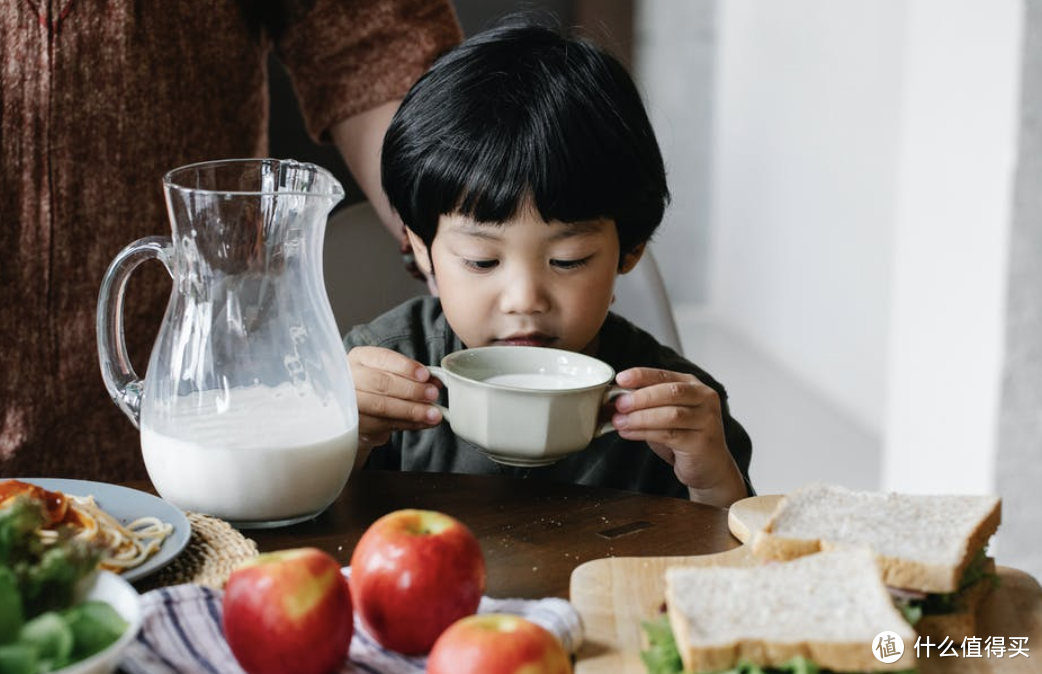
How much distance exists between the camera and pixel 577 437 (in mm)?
1103

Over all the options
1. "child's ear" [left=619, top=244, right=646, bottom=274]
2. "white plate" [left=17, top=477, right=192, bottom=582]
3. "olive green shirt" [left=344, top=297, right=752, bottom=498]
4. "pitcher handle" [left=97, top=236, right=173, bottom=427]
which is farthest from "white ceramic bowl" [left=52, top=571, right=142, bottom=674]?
"child's ear" [left=619, top=244, right=646, bottom=274]

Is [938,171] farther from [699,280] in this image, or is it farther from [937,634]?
[699,280]

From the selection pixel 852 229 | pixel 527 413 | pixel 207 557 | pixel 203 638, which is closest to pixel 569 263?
pixel 527 413

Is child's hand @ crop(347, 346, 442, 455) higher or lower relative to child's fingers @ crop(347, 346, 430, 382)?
lower

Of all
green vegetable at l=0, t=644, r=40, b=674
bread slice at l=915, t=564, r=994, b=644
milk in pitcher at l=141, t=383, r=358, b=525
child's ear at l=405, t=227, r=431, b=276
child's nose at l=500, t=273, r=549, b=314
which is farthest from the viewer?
child's ear at l=405, t=227, r=431, b=276

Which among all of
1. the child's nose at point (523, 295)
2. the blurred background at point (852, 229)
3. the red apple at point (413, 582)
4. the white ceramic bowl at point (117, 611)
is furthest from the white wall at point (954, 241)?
the white ceramic bowl at point (117, 611)

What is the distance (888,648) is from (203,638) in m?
0.45

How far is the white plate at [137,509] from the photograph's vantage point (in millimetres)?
881

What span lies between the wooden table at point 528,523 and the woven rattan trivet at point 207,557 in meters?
0.04

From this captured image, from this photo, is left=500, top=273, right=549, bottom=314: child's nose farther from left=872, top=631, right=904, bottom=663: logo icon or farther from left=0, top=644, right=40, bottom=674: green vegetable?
left=0, top=644, right=40, bottom=674: green vegetable

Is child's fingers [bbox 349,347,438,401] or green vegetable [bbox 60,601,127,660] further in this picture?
child's fingers [bbox 349,347,438,401]

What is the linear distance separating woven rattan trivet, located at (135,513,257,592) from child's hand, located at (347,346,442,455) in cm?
24

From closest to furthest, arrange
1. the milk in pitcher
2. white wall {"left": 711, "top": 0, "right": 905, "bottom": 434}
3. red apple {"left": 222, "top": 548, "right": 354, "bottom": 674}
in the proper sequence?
red apple {"left": 222, "top": 548, "right": 354, "bottom": 674} < the milk in pitcher < white wall {"left": 711, "top": 0, "right": 905, "bottom": 434}

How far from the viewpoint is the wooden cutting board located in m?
0.82
